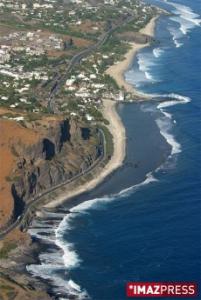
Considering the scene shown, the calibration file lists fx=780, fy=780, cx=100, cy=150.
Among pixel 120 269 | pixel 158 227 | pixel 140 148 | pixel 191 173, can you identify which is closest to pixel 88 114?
pixel 140 148

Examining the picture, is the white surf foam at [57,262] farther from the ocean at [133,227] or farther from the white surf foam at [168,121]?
the white surf foam at [168,121]

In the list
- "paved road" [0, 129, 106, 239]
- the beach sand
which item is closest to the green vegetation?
"paved road" [0, 129, 106, 239]

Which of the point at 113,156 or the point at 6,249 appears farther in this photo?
the point at 113,156

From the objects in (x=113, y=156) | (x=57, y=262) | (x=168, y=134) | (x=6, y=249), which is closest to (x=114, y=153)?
(x=113, y=156)

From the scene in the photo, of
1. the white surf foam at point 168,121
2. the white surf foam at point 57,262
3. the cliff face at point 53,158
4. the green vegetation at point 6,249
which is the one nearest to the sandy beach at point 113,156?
the cliff face at point 53,158

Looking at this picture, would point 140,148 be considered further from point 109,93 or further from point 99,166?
point 109,93

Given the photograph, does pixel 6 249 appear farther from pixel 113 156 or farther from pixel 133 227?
pixel 113 156
